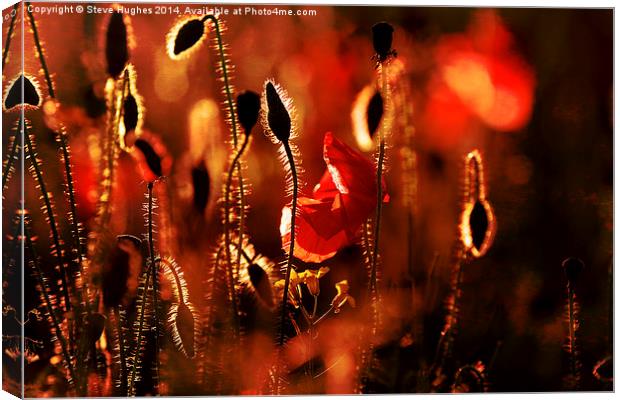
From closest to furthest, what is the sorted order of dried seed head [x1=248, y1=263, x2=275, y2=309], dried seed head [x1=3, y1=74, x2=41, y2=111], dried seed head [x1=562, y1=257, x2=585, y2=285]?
1. dried seed head [x1=3, y1=74, x2=41, y2=111]
2. dried seed head [x1=248, y1=263, x2=275, y2=309]
3. dried seed head [x1=562, y1=257, x2=585, y2=285]

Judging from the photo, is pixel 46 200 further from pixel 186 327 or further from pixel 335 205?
pixel 335 205

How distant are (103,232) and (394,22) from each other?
1.26 meters

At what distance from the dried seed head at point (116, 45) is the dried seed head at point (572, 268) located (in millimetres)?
1744

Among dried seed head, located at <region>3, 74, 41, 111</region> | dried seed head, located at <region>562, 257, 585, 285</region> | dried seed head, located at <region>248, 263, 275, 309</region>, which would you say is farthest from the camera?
dried seed head, located at <region>562, 257, 585, 285</region>

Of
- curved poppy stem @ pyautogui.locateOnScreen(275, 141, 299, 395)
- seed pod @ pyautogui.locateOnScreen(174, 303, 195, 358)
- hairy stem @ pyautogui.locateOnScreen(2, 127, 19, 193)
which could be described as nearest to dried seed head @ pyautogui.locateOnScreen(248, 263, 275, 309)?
curved poppy stem @ pyautogui.locateOnScreen(275, 141, 299, 395)

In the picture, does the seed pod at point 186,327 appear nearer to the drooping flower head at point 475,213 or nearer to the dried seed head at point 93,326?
the dried seed head at point 93,326

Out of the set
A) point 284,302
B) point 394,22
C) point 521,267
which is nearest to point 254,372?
point 284,302

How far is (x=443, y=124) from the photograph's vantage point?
362cm

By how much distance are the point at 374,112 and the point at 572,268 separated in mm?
930

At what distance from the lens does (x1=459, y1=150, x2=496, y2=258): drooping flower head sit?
3.63m

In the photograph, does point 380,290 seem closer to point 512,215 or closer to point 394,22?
point 512,215

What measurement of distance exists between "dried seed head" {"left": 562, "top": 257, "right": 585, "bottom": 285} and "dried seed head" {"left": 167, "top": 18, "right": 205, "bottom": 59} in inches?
61.2

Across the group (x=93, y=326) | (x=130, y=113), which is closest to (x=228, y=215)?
(x=130, y=113)

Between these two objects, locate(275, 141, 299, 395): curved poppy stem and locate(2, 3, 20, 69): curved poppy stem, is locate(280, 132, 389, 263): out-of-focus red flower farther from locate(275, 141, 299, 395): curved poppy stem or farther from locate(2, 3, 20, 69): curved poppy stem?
locate(2, 3, 20, 69): curved poppy stem
